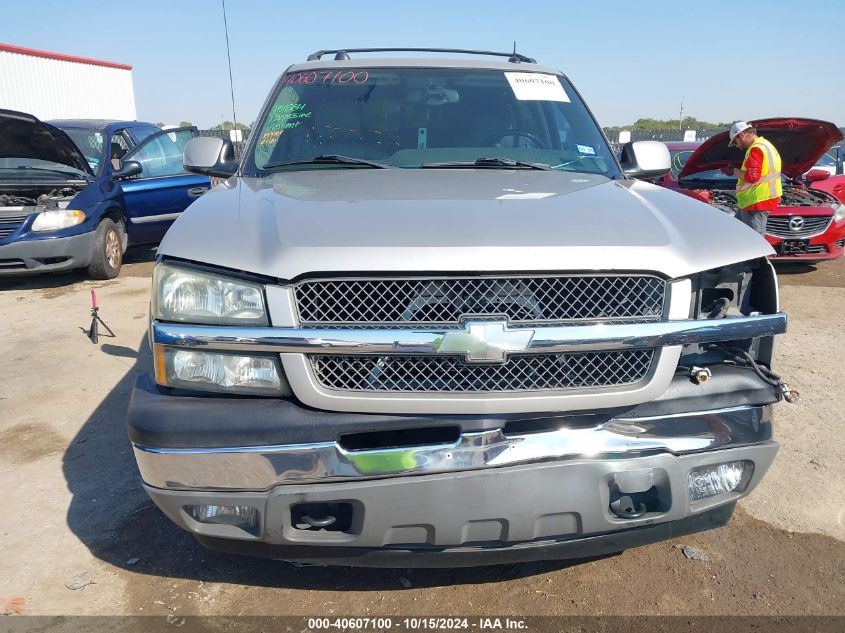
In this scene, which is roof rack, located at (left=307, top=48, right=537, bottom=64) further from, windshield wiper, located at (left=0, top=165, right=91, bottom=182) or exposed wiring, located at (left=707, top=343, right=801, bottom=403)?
windshield wiper, located at (left=0, top=165, right=91, bottom=182)

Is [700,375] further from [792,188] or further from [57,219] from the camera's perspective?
[792,188]

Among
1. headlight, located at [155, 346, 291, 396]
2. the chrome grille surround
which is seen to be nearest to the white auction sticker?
headlight, located at [155, 346, 291, 396]

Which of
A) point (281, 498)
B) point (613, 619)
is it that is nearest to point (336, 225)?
point (281, 498)

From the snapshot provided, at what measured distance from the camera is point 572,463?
201cm

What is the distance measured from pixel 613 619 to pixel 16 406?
3.70 meters

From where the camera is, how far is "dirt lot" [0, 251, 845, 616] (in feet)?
8.02

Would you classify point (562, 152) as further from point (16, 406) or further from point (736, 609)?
point (16, 406)

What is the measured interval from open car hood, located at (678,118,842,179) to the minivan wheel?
22.8 ft

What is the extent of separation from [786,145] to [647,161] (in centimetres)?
577

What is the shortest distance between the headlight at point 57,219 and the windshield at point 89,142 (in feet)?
3.87

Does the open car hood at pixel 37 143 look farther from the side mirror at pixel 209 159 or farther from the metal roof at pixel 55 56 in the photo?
the metal roof at pixel 55 56

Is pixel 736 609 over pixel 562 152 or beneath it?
beneath

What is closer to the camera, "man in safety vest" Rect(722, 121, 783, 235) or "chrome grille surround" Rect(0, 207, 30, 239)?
"chrome grille surround" Rect(0, 207, 30, 239)

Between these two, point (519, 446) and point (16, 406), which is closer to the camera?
point (519, 446)
